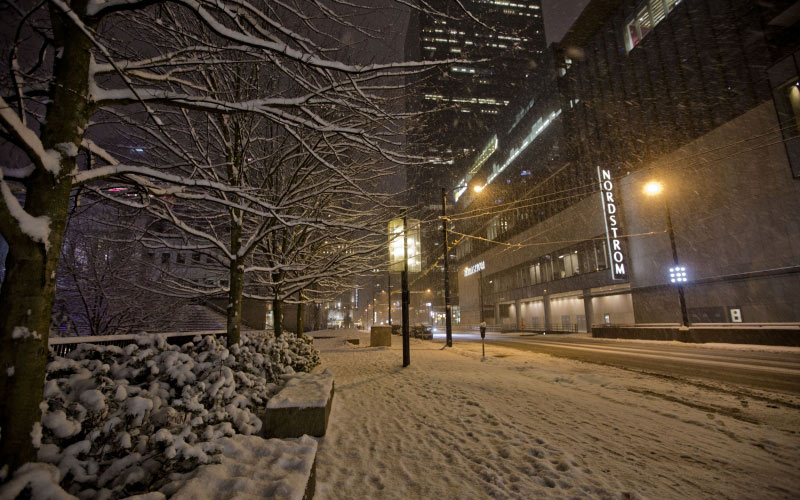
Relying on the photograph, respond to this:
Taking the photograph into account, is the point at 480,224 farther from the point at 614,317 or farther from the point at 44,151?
the point at 44,151

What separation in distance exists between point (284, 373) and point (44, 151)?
15.7 feet

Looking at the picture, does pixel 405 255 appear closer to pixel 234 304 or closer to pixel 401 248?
pixel 401 248

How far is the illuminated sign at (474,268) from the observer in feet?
192

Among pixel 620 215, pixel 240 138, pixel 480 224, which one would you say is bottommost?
pixel 240 138

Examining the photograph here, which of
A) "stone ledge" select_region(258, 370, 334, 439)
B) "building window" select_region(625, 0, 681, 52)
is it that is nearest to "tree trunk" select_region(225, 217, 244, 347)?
"stone ledge" select_region(258, 370, 334, 439)

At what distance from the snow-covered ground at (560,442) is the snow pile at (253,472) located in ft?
1.96

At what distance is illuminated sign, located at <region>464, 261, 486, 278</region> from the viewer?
5866cm

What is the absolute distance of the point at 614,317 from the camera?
102 ft

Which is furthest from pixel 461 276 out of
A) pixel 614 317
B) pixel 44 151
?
pixel 44 151

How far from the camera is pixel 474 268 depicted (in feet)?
210

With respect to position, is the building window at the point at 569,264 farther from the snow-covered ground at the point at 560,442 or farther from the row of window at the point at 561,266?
the snow-covered ground at the point at 560,442

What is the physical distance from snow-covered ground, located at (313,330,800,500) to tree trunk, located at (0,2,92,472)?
2.30 metres

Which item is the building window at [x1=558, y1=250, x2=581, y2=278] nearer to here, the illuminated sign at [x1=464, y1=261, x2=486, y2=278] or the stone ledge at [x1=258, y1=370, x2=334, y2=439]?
the illuminated sign at [x1=464, y1=261, x2=486, y2=278]

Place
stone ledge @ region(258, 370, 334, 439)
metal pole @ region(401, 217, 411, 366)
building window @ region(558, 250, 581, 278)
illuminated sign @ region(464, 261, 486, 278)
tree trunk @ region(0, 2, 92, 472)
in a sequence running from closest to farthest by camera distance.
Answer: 1. tree trunk @ region(0, 2, 92, 472)
2. stone ledge @ region(258, 370, 334, 439)
3. metal pole @ region(401, 217, 411, 366)
4. building window @ region(558, 250, 581, 278)
5. illuminated sign @ region(464, 261, 486, 278)
